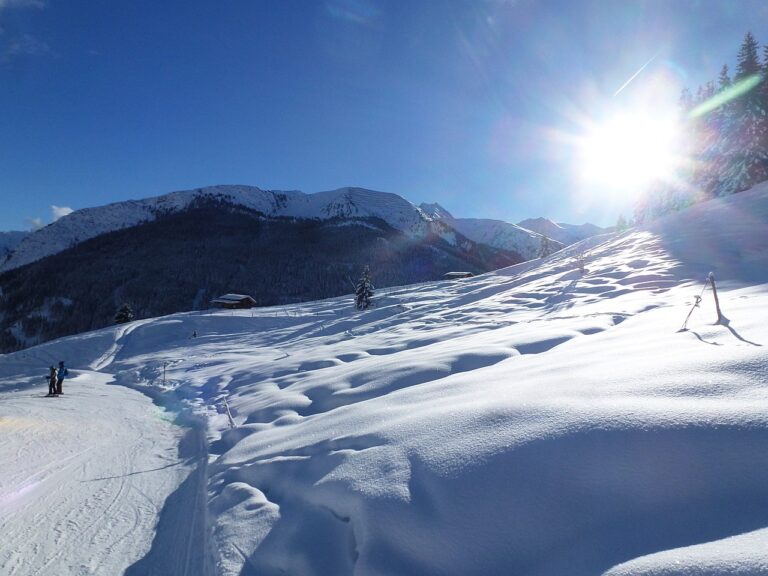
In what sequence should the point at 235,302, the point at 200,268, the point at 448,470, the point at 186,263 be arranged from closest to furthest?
1. the point at 448,470
2. the point at 235,302
3. the point at 200,268
4. the point at 186,263

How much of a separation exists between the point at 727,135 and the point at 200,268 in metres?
136

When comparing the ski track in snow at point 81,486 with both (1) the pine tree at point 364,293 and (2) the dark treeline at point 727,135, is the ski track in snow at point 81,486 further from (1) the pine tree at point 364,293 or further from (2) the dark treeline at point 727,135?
(2) the dark treeline at point 727,135

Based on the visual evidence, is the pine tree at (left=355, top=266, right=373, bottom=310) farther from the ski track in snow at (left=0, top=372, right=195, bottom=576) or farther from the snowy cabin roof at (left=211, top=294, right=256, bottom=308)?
the snowy cabin roof at (left=211, top=294, right=256, bottom=308)

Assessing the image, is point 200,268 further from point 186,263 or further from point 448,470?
point 448,470

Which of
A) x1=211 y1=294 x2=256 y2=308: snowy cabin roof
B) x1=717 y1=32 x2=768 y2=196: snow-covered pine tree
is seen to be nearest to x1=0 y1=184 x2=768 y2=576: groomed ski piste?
x1=717 y1=32 x2=768 y2=196: snow-covered pine tree

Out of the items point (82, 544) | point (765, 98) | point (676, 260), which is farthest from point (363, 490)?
point (765, 98)

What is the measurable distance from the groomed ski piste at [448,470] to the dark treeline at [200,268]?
282 ft

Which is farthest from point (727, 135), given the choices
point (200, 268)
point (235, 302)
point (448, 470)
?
point (200, 268)

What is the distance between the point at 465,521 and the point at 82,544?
4.19 m

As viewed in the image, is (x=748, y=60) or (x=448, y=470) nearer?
(x=448, y=470)

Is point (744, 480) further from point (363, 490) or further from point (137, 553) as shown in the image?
point (137, 553)

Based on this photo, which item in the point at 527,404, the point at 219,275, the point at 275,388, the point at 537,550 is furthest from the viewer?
the point at 219,275

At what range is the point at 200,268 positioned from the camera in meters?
132

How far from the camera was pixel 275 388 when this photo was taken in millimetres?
10336
